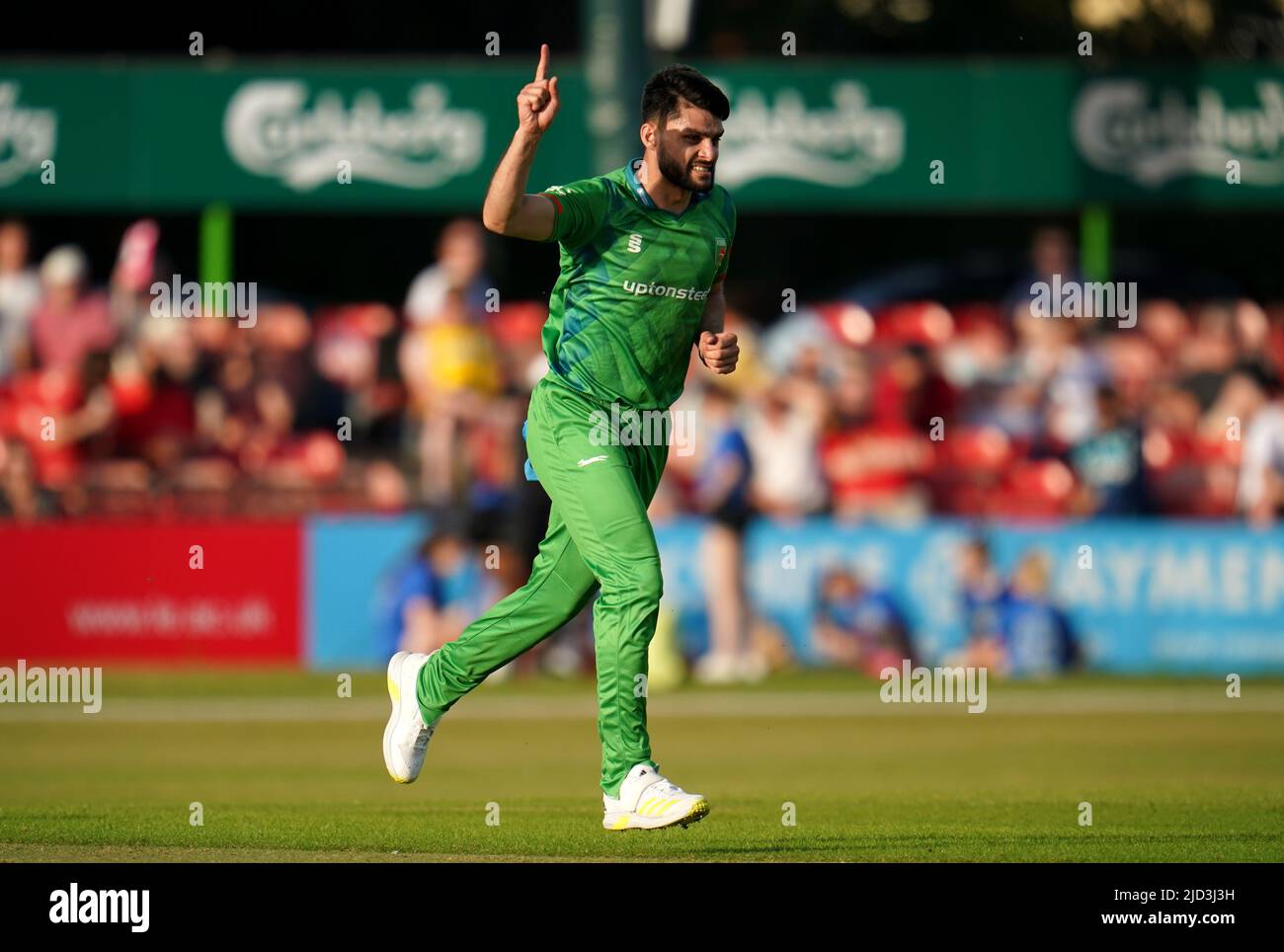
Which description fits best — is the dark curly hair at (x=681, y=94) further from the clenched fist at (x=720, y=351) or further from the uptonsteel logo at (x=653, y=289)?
the clenched fist at (x=720, y=351)

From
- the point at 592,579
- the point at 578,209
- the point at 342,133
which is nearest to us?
the point at 578,209

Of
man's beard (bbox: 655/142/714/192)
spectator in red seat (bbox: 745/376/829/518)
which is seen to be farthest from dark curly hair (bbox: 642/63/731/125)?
spectator in red seat (bbox: 745/376/829/518)

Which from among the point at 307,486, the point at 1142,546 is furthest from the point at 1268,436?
the point at 307,486

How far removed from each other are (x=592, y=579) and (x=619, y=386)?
30.6 inches

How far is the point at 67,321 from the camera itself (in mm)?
21859

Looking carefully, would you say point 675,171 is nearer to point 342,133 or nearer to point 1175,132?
point 342,133

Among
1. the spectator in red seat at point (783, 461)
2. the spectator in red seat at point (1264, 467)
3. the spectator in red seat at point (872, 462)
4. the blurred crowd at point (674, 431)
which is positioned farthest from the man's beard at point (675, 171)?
the spectator in red seat at point (1264, 467)

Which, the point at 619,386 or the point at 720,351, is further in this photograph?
the point at 619,386

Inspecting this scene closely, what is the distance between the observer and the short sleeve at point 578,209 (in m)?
8.70

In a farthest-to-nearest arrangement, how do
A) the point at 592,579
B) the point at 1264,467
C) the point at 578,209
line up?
the point at 1264,467, the point at 592,579, the point at 578,209

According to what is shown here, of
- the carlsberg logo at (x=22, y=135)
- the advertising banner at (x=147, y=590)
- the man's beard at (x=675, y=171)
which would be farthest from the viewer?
the carlsberg logo at (x=22, y=135)

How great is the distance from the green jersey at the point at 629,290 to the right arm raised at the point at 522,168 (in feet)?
1.53

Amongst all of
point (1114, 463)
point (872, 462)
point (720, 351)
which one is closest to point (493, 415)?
point (872, 462)

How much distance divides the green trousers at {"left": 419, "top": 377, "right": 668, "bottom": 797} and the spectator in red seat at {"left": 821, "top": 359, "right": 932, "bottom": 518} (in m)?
11.6
